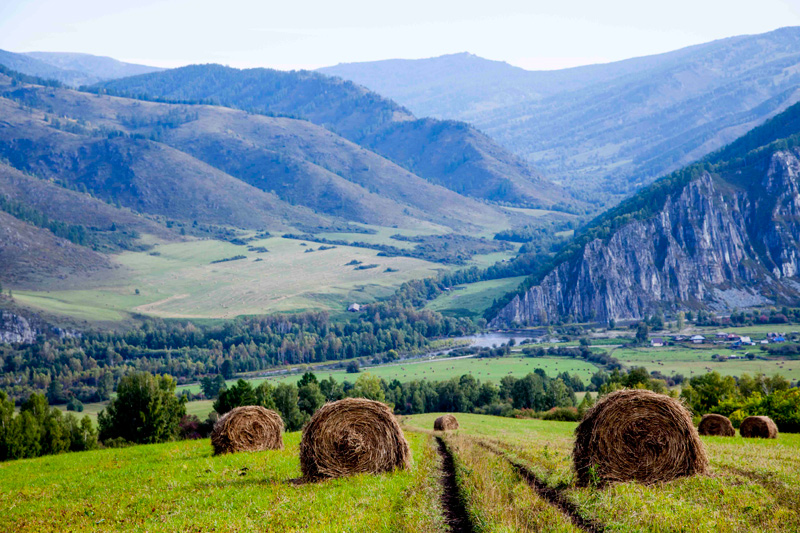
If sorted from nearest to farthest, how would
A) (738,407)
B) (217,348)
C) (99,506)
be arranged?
(99,506)
(738,407)
(217,348)

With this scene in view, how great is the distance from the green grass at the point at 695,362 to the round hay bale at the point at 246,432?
111 m

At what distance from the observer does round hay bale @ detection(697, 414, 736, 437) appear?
4288 cm

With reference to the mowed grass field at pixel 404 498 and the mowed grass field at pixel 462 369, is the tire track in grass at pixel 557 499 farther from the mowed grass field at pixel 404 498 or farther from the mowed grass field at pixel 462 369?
the mowed grass field at pixel 462 369

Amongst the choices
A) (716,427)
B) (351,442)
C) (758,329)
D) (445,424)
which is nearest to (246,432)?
(351,442)

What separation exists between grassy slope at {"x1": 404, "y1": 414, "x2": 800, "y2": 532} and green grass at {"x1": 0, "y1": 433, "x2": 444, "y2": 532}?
9.26 ft

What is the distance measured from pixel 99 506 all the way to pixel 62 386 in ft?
503

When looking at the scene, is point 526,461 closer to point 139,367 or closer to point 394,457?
point 394,457


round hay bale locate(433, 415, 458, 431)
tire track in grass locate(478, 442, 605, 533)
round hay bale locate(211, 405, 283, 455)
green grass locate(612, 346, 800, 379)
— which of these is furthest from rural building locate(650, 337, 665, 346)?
tire track in grass locate(478, 442, 605, 533)

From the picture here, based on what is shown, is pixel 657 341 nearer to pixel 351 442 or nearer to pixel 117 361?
pixel 117 361

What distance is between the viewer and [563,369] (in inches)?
6058

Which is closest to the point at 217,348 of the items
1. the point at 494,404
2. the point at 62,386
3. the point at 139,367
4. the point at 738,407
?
the point at 139,367

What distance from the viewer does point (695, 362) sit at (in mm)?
149750

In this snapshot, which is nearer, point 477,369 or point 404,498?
point 404,498

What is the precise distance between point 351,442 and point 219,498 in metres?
5.67
